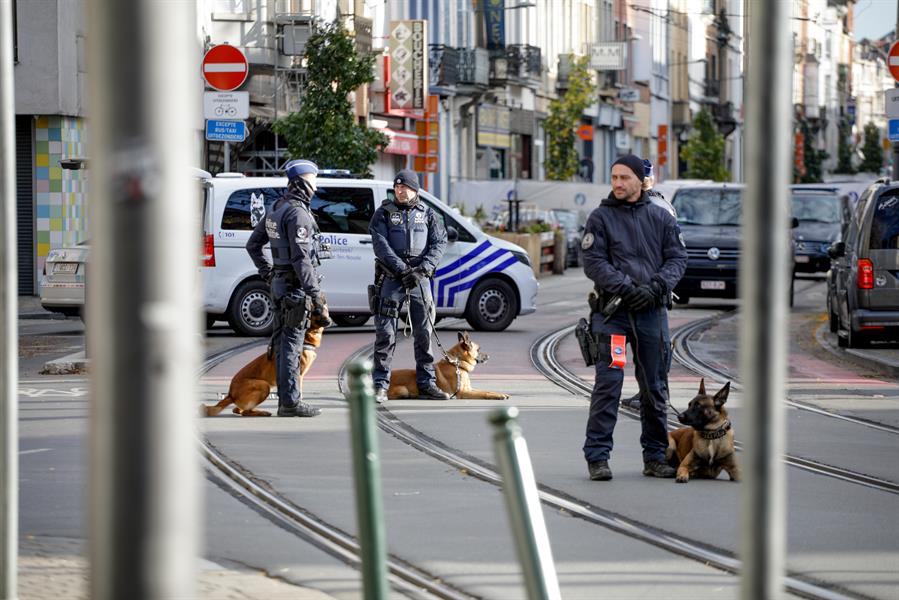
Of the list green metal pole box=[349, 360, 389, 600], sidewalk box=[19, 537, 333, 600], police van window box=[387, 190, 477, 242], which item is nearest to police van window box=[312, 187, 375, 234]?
police van window box=[387, 190, 477, 242]

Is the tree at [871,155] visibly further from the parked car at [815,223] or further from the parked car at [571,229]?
the parked car at [815,223]

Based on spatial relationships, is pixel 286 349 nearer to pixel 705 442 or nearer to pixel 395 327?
pixel 395 327

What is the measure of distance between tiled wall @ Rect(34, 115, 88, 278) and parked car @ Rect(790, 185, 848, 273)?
13503mm

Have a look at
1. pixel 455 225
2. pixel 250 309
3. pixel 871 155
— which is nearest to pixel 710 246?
pixel 455 225

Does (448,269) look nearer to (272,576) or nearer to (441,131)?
(272,576)

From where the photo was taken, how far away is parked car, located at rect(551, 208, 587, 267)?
43.6m

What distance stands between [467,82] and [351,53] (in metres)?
16.8

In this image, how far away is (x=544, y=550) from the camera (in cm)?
507

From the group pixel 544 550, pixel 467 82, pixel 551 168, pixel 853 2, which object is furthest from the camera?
pixel 853 2

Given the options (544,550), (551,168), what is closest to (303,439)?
(544,550)

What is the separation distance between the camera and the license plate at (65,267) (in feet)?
69.8

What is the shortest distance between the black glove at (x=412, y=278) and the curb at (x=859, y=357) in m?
5.47

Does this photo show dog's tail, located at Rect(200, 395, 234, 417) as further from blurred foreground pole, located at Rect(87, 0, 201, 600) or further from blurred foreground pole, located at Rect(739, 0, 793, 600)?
blurred foreground pole, located at Rect(87, 0, 201, 600)

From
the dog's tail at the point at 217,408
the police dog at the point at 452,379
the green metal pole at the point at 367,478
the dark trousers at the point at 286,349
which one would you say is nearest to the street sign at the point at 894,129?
the police dog at the point at 452,379
